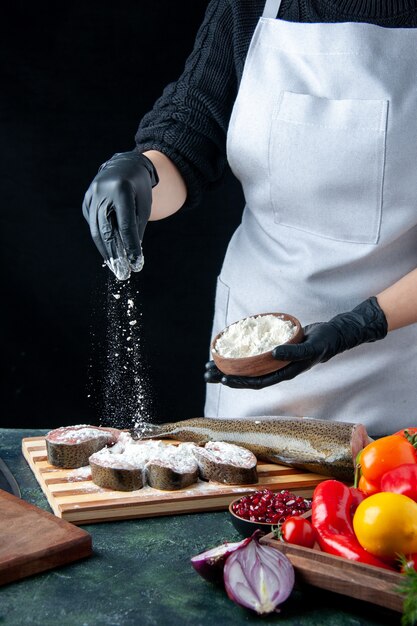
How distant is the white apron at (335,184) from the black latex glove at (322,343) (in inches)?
7.0

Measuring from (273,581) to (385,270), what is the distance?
1.25 meters

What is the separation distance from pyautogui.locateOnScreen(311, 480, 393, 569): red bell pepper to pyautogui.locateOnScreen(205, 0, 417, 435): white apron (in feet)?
3.02

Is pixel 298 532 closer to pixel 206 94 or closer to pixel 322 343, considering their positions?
pixel 322 343

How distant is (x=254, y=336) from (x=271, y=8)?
1027 millimetres

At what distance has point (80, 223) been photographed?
12.4 feet

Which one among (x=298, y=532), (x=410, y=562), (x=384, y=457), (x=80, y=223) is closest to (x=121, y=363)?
(x=80, y=223)

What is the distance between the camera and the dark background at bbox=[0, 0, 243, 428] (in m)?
3.61

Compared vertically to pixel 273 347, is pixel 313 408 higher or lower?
lower

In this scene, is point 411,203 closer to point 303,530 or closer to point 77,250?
point 303,530

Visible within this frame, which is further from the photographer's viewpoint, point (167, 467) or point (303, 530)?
point (167, 467)

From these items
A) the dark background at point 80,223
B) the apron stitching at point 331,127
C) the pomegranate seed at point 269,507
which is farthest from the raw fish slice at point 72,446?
the dark background at point 80,223

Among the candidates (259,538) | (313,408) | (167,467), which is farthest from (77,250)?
(259,538)

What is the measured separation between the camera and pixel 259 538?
144 cm

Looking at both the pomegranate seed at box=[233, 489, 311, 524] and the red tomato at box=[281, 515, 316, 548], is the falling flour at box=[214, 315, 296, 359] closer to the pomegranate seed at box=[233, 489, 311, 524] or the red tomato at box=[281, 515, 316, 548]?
the pomegranate seed at box=[233, 489, 311, 524]
